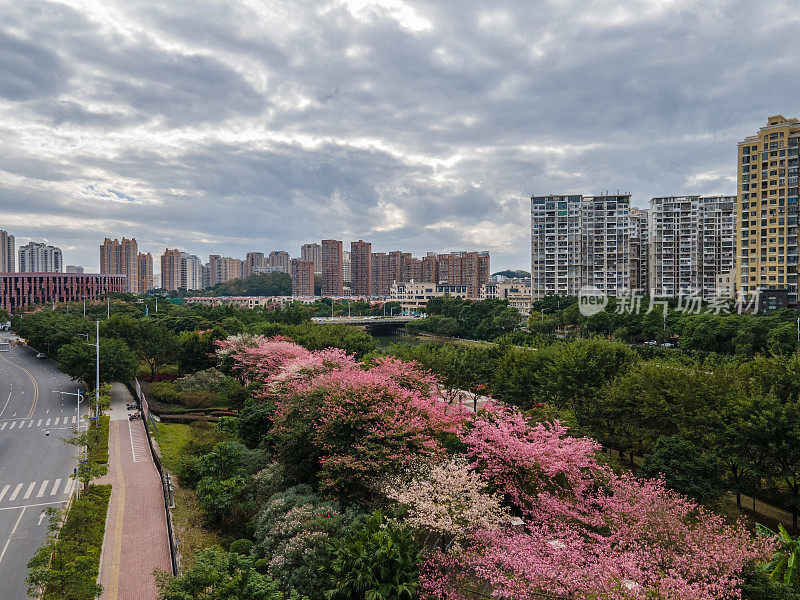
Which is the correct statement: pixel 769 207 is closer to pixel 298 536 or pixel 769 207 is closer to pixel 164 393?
pixel 298 536

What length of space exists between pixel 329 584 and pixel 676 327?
46.7m

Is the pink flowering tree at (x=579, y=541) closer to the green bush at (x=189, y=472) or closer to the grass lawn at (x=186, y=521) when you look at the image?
the grass lawn at (x=186, y=521)

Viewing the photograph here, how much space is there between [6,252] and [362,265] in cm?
8396

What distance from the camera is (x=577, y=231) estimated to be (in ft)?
225

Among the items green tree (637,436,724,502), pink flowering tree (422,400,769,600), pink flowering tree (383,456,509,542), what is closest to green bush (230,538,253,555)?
pink flowering tree (383,456,509,542)

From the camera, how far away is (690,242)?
65812mm

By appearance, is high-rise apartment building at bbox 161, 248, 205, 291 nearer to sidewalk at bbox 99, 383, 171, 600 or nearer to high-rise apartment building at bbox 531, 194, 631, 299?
Answer: high-rise apartment building at bbox 531, 194, 631, 299

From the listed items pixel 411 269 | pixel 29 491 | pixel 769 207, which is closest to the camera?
pixel 29 491

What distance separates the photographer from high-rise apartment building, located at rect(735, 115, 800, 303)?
47.1 metres

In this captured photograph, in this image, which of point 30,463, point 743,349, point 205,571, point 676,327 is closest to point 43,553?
point 205,571

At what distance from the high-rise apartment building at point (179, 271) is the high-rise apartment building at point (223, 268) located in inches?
253

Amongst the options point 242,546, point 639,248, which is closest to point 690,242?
point 639,248

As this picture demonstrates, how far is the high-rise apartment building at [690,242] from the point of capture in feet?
210

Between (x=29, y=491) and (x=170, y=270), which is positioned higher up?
(x=170, y=270)
